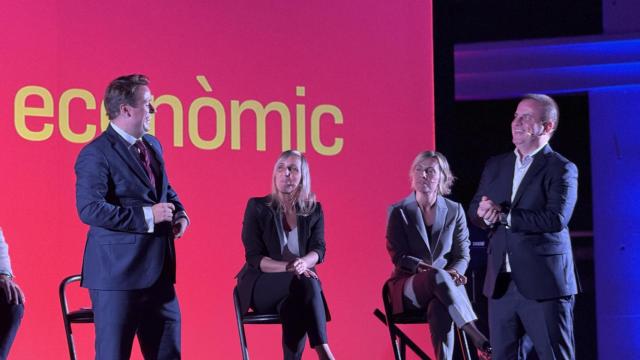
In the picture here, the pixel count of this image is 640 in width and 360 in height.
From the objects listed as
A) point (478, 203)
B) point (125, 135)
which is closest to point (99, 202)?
point (125, 135)

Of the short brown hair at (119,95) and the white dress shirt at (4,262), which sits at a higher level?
the short brown hair at (119,95)

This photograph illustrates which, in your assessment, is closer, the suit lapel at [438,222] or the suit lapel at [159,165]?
the suit lapel at [159,165]

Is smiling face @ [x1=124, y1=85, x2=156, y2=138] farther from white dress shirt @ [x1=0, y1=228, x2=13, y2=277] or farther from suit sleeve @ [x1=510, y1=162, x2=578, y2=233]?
suit sleeve @ [x1=510, y1=162, x2=578, y2=233]

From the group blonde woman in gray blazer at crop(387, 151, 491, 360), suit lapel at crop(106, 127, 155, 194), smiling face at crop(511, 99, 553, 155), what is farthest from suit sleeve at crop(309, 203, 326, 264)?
suit lapel at crop(106, 127, 155, 194)

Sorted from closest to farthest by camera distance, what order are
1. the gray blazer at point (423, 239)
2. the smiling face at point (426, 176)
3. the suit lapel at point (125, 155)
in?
the suit lapel at point (125, 155) < the gray blazer at point (423, 239) < the smiling face at point (426, 176)

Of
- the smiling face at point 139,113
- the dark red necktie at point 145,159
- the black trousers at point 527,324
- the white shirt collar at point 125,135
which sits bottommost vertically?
the black trousers at point 527,324

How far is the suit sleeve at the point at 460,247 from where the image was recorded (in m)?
4.84

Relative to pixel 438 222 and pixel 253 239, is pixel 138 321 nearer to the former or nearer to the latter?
pixel 253 239

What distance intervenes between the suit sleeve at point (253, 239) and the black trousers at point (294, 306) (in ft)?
0.54

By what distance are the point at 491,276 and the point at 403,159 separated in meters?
1.96

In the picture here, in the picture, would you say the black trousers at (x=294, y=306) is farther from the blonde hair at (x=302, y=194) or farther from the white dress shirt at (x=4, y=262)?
the white dress shirt at (x=4, y=262)

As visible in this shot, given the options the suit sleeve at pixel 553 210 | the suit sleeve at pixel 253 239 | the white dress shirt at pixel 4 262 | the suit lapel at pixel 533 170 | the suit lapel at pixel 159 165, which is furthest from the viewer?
the suit sleeve at pixel 253 239

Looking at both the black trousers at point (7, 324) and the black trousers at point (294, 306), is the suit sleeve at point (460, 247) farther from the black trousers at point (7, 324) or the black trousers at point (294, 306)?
the black trousers at point (7, 324)

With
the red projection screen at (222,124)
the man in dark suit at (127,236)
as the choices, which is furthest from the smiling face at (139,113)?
the red projection screen at (222,124)
